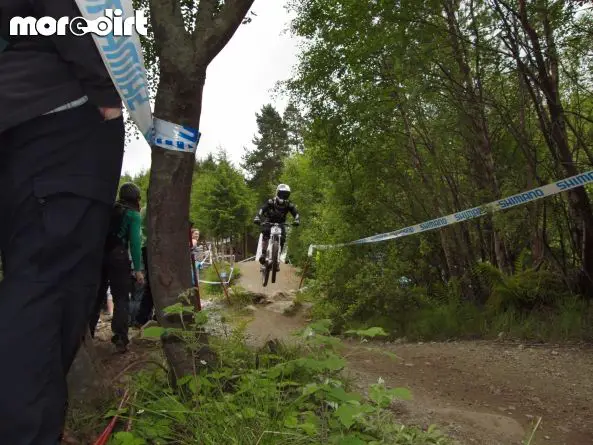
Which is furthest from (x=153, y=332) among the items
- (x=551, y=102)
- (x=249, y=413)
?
(x=551, y=102)

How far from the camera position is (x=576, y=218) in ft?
22.5

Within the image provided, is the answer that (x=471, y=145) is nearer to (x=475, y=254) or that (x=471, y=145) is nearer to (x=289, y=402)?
(x=475, y=254)

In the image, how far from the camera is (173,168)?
2637 mm

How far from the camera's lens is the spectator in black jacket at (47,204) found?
149 cm

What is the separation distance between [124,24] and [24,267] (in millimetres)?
996

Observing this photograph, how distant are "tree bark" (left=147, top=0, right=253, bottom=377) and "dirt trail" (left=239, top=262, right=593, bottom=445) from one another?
3.12 feet

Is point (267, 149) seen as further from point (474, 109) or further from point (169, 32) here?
point (169, 32)

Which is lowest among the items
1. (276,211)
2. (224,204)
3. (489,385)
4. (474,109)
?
(489,385)

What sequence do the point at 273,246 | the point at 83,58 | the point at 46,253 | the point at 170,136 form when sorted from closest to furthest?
the point at 46,253
the point at 83,58
the point at 170,136
the point at 273,246

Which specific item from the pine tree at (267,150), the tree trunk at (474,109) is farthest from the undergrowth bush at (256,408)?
the pine tree at (267,150)

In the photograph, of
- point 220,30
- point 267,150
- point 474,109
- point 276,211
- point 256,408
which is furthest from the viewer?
point 267,150

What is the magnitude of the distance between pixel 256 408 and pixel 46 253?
1.16 m

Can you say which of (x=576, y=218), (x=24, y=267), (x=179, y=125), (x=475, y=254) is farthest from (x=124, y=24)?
(x=475, y=254)

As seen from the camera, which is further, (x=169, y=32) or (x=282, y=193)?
(x=282, y=193)
